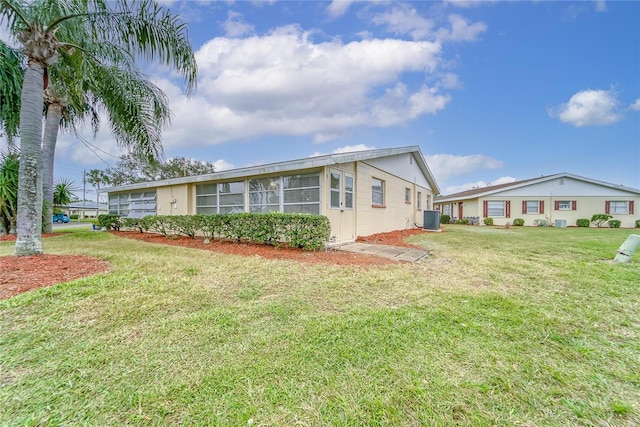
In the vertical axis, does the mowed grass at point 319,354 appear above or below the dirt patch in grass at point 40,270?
below

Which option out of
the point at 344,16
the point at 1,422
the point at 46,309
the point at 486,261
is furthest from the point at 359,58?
the point at 1,422

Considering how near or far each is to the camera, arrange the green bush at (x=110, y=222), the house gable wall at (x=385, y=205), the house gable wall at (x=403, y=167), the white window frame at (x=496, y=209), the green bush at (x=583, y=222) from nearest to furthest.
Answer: the house gable wall at (x=385, y=205)
the house gable wall at (x=403, y=167)
the green bush at (x=110, y=222)
the green bush at (x=583, y=222)
the white window frame at (x=496, y=209)

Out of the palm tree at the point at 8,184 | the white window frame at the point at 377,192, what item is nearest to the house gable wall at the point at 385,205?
the white window frame at the point at 377,192

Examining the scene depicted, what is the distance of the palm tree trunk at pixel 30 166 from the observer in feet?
16.7

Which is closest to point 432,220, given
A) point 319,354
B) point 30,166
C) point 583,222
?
point 319,354

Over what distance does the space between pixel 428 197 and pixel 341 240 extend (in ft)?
42.1

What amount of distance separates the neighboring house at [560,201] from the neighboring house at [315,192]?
1296 cm

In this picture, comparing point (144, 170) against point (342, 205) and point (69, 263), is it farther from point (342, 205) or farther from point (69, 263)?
point (342, 205)

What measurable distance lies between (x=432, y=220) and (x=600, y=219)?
16.5 m

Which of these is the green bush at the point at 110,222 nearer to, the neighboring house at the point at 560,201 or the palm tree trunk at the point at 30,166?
the palm tree trunk at the point at 30,166

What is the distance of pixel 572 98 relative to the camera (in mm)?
14719

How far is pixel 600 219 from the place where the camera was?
802 inches

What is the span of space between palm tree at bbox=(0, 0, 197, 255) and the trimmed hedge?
4.07 meters

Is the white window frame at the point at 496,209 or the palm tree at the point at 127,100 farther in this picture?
the white window frame at the point at 496,209
